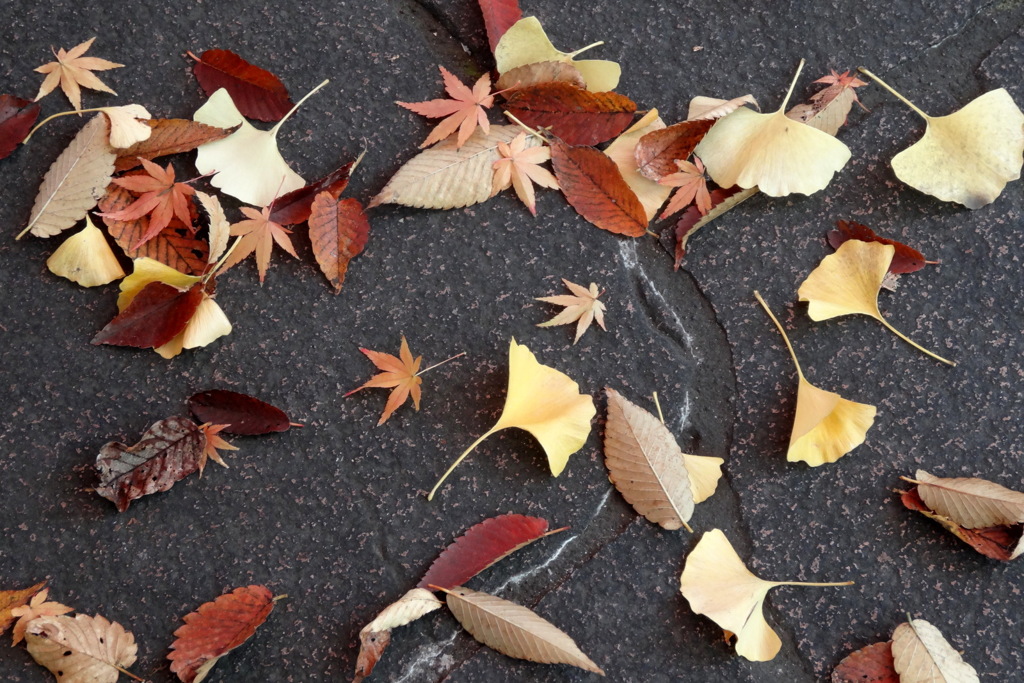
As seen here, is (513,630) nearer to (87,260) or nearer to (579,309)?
(579,309)

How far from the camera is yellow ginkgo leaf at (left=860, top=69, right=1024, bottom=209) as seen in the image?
135 centimetres

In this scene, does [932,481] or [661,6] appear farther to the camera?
[661,6]

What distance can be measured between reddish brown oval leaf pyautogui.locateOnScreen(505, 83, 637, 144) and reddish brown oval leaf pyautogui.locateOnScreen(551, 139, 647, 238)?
1.4 inches

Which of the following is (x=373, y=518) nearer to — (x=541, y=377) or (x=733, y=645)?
(x=541, y=377)

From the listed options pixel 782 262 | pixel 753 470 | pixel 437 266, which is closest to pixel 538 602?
pixel 753 470

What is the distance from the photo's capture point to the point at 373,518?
1237 millimetres

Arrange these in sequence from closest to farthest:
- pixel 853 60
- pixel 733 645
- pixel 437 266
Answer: pixel 733 645 < pixel 437 266 < pixel 853 60

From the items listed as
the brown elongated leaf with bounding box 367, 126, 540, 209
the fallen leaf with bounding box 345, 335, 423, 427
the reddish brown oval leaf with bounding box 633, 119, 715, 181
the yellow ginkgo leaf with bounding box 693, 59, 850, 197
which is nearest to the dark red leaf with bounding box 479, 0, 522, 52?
the brown elongated leaf with bounding box 367, 126, 540, 209

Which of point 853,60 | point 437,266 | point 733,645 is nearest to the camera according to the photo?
point 733,645

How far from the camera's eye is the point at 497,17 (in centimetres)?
140

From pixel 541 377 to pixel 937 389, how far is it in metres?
0.59

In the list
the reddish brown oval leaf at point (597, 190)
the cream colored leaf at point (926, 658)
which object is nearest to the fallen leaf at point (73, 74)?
the reddish brown oval leaf at point (597, 190)

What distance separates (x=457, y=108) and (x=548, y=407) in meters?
0.48

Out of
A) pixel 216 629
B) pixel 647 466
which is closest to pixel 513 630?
pixel 647 466
